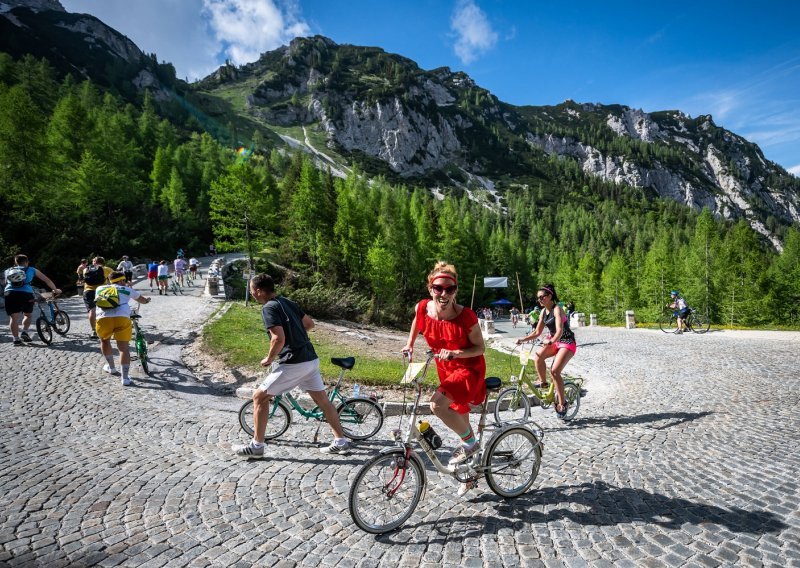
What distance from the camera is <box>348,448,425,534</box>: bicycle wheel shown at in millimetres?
3564

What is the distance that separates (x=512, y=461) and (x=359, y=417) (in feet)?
9.19

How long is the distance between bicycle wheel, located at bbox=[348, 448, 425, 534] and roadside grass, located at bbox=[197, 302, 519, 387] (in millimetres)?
5543

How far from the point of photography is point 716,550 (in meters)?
3.27

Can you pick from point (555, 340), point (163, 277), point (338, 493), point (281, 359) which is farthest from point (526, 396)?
point (163, 277)

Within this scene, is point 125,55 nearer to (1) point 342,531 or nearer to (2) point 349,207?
(2) point 349,207

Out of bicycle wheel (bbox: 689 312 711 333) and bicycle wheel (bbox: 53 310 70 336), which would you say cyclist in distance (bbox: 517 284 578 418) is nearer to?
bicycle wheel (bbox: 53 310 70 336)

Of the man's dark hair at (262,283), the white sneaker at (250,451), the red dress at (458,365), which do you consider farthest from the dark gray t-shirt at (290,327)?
the red dress at (458,365)

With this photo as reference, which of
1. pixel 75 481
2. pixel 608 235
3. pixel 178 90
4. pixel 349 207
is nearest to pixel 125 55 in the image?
pixel 178 90

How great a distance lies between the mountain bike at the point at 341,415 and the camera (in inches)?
235

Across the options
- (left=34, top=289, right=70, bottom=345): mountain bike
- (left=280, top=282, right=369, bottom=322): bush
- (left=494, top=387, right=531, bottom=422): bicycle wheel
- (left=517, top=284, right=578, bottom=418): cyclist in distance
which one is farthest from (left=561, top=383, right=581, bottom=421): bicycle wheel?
(left=280, top=282, right=369, bottom=322): bush

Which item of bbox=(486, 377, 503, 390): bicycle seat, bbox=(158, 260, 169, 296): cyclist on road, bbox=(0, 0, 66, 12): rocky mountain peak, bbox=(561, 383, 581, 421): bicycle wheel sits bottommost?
bbox=(561, 383, 581, 421): bicycle wheel

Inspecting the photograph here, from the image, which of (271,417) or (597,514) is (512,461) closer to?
(597,514)

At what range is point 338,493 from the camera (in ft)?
14.1

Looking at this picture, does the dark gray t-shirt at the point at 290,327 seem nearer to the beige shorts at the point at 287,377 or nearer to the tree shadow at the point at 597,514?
the beige shorts at the point at 287,377
